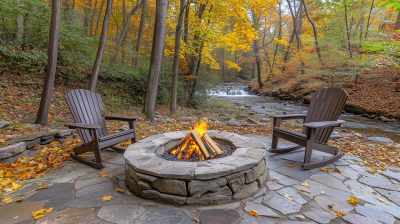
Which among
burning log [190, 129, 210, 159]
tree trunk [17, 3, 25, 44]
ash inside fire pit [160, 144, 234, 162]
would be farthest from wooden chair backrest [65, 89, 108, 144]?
tree trunk [17, 3, 25, 44]

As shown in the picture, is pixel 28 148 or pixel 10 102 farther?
pixel 10 102

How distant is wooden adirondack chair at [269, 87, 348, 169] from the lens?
2.47 metres

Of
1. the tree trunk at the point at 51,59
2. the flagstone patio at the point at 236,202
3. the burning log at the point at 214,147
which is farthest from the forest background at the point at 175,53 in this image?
the burning log at the point at 214,147

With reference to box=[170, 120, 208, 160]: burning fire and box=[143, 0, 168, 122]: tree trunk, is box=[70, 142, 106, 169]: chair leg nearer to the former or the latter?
box=[170, 120, 208, 160]: burning fire

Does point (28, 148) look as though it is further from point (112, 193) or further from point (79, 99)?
point (112, 193)

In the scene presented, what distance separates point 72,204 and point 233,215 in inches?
53.9

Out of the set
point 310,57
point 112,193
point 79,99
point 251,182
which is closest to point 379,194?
point 251,182

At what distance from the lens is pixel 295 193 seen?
1.94m

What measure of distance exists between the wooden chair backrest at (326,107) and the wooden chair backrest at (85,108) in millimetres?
3221

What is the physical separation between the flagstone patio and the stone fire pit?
→ 0.07 metres

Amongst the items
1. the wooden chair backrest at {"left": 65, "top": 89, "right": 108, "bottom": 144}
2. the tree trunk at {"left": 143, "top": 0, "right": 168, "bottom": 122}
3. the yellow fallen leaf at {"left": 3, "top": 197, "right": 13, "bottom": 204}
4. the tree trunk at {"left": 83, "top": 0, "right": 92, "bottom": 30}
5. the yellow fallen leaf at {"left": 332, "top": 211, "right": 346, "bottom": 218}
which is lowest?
the yellow fallen leaf at {"left": 3, "top": 197, "right": 13, "bottom": 204}

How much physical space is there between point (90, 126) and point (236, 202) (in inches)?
70.2

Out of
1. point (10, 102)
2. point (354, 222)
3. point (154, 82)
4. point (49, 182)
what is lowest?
point (49, 182)

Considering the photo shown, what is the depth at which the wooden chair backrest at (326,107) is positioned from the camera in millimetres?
2785
